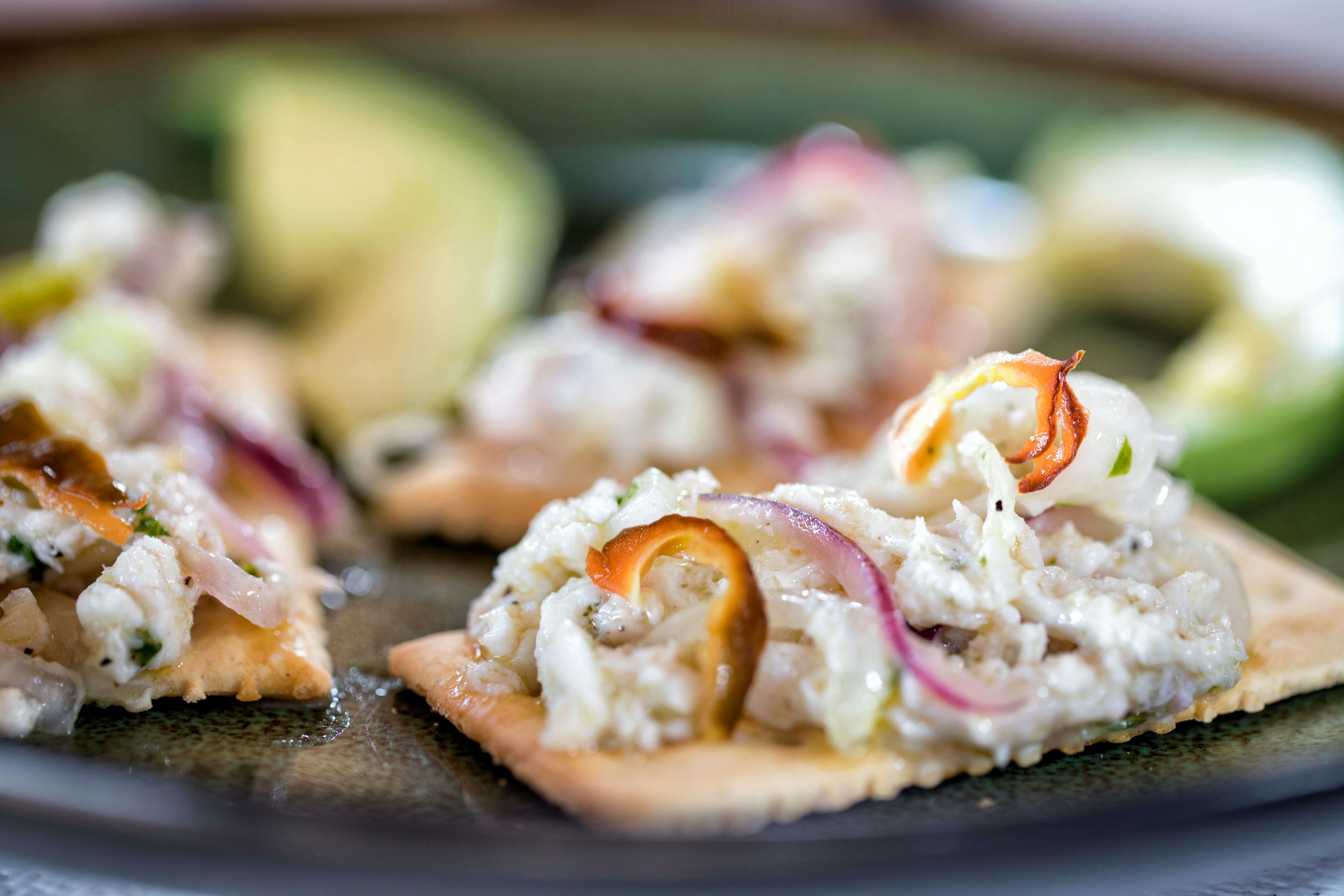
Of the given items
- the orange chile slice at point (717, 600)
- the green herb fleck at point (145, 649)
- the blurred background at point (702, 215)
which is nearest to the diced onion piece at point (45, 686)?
the green herb fleck at point (145, 649)

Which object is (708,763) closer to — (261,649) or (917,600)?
(917,600)

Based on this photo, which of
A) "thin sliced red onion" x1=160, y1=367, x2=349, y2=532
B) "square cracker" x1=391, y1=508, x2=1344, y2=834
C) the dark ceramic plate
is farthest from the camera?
"thin sliced red onion" x1=160, y1=367, x2=349, y2=532

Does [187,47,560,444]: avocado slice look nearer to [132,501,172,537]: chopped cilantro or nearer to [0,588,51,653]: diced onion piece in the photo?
[132,501,172,537]: chopped cilantro

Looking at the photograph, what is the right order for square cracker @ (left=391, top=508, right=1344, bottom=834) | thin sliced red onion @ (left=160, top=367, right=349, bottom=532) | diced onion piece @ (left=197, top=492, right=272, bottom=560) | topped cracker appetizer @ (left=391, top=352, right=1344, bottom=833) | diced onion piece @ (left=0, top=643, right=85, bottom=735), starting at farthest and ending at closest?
thin sliced red onion @ (left=160, top=367, right=349, bottom=532), diced onion piece @ (left=197, top=492, right=272, bottom=560), diced onion piece @ (left=0, top=643, right=85, bottom=735), topped cracker appetizer @ (left=391, top=352, right=1344, bottom=833), square cracker @ (left=391, top=508, right=1344, bottom=834)

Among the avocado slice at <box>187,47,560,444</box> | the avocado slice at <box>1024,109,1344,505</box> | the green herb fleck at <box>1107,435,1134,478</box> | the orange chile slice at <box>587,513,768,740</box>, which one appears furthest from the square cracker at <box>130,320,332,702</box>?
the avocado slice at <box>1024,109,1344,505</box>

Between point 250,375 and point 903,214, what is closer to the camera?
point 250,375

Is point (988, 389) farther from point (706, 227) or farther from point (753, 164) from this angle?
point (753, 164)

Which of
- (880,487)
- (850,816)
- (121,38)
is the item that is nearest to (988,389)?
(880,487)
